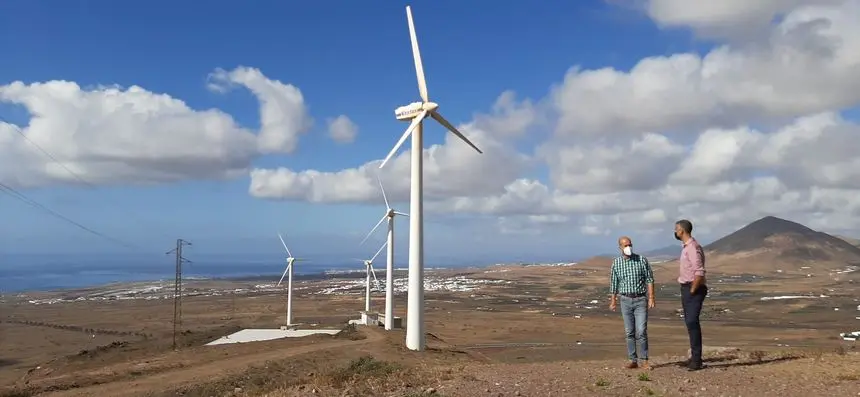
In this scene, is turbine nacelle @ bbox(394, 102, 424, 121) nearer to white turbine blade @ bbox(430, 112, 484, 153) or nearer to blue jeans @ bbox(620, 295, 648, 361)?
white turbine blade @ bbox(430, 112, 484, 153)

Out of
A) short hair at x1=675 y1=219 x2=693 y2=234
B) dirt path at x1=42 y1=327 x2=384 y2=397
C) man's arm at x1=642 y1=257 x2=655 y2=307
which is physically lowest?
dirt path at x1=42 y1=327 x2=384 y2=397

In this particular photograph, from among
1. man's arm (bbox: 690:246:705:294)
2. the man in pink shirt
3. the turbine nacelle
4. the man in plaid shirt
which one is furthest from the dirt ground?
the turbine nacelle

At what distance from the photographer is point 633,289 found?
1380 cm

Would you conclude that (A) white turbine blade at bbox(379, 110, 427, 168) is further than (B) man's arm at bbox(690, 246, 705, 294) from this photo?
Yes

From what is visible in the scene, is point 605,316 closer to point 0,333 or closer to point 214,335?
point 214,335

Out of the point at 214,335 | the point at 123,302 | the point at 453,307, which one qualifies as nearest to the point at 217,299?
the point at 123,302

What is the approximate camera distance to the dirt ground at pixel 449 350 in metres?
13.5

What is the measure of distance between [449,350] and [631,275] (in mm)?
18464

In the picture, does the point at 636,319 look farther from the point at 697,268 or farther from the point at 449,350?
the point at 449,350

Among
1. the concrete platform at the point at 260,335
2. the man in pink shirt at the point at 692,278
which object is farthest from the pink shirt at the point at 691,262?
the concrete platform at the point at 260,335

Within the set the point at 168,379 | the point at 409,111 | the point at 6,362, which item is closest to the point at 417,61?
the point at 409,111

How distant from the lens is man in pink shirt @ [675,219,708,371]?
13141 mm

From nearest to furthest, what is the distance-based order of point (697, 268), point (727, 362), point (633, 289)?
point (697, 268) → point (633, 289) → point (727, 362)

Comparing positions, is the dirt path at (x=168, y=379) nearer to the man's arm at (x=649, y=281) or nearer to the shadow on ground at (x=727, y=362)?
the shadow on ground at (x=727, y=362)
